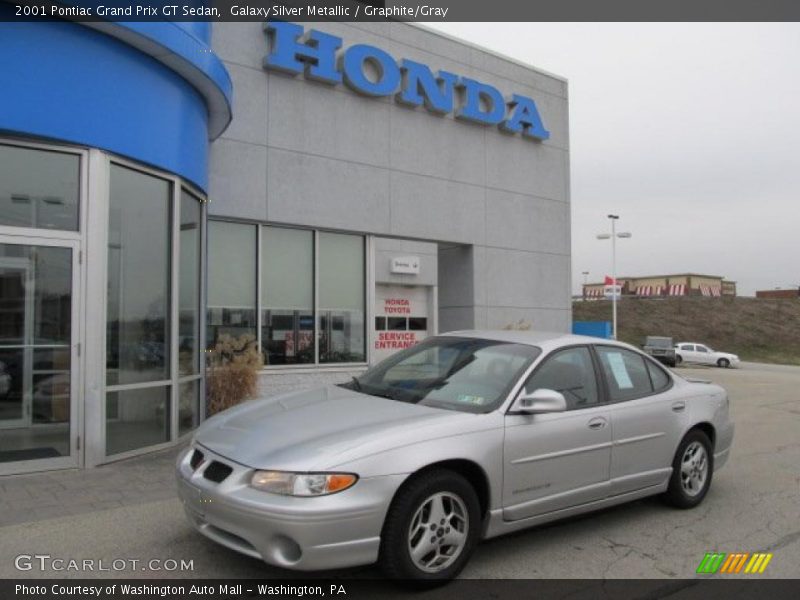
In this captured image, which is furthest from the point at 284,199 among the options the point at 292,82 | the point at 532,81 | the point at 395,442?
the point at 395,442

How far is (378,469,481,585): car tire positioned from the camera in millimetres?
3826

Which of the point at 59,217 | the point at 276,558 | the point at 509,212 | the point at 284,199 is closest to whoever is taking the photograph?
the point at 276,558

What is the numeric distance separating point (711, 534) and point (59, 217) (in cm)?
642

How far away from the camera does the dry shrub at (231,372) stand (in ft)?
32.1

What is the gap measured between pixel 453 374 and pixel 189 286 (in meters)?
4.76

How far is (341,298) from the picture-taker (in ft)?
40.8

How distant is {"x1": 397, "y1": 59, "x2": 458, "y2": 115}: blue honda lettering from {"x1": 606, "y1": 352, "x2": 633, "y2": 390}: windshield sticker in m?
8.92

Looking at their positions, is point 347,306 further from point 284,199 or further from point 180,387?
point 180,387

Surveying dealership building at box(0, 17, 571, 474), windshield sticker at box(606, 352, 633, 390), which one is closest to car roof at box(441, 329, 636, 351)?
windshield sticker at box(606, 352, 633, 390)

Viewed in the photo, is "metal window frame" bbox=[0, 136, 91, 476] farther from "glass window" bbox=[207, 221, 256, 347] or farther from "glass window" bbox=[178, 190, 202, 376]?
"glass window" bbox=[207, 221, 256, 347]

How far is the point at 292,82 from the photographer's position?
1187 cm

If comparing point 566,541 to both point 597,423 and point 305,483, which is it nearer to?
point 597,423

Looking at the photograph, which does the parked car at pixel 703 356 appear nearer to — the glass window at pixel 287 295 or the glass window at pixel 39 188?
the glass window at pixel 287 295

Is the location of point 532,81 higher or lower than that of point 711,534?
higher
